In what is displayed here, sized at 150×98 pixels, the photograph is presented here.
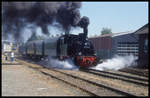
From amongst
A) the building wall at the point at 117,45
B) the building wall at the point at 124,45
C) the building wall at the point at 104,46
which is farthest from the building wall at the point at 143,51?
the building wall at the point at 104,46

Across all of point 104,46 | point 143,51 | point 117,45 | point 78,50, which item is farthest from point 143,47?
point 104,46

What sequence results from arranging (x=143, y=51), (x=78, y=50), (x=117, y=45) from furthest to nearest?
(x=117, y=45), (x=143, y=51), (x=78, y=50)

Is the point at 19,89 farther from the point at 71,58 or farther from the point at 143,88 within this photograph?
the point at 71,58

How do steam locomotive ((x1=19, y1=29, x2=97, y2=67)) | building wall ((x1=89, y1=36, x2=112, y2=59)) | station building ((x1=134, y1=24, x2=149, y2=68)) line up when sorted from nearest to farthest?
steam locomotive ((x1=19, y1=29, x2=97, y2=67)) < station building ((x1=134, y1=24, x2=149, y2=68)) < building wall ((x1=89, y1=36, x2=112, y2=59))

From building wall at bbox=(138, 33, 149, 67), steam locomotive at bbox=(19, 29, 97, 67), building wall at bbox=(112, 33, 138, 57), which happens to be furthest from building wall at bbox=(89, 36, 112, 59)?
steam locomotive at bbox=(19, 29, 97, 67)

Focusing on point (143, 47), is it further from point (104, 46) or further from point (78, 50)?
point (104, 46)

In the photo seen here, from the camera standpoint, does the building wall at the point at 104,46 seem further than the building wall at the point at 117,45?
Yes

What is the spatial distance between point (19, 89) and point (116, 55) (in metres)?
23.4

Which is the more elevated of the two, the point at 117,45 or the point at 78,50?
the point at 117,45

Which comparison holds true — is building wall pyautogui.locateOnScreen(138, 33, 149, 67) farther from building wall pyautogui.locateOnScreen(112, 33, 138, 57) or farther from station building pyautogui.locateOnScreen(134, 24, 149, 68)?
building wall pyautogui.locateOnScreen(112, 33, 138, 57)

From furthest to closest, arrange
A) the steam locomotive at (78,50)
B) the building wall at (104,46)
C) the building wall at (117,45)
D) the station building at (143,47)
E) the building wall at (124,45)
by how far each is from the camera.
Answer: the building wall at (104,46) → the building wall at (117,45) → the building wall at (124,45) → the station building at (143,47) → the steam locomotive at (78,50)

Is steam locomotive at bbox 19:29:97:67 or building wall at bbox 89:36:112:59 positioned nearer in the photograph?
steam locomotive at bbox 19:29:97:67

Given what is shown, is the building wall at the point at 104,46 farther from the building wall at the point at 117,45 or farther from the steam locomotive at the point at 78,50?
the steam locomotive at the point at 78,50

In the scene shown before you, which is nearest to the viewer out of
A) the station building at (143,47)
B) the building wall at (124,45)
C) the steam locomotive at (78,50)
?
the steam locomotive at (78,50)
